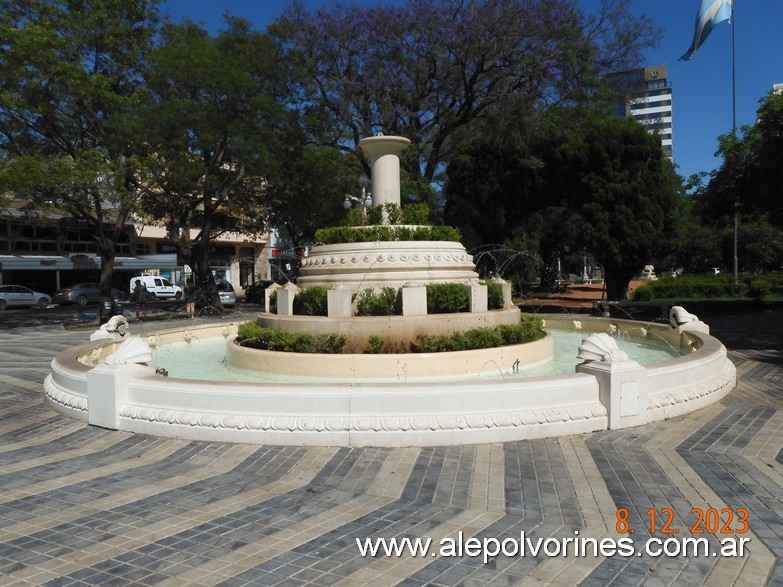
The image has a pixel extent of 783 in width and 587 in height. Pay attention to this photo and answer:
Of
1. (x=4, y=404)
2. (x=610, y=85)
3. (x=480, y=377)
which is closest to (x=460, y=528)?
(x=480, y=377)

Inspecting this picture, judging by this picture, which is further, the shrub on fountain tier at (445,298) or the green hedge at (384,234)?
the green hedge at (384,234)

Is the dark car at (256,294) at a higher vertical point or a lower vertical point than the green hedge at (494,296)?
lower

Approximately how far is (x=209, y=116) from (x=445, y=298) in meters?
15.3

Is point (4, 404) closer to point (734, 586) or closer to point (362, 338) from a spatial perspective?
point (362, 338)

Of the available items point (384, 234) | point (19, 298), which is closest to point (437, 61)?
point (384, 234)

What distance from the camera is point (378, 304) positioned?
10422 mm

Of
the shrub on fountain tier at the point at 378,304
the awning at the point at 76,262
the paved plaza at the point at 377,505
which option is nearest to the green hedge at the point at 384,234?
the shrub on fountain tier at the point at 378,304

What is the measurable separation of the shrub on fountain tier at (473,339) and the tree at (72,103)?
15233 mm

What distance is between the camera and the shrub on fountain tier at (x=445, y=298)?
10.5 metres

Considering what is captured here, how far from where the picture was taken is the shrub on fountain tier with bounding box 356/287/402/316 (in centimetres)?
Answer: 1042

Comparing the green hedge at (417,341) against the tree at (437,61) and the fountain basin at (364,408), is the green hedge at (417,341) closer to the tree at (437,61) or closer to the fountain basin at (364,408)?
the fountain basin at (364,408)

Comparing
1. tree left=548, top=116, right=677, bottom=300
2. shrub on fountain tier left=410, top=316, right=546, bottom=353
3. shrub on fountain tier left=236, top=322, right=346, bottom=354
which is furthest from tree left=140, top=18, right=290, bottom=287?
shrub on fountain tier left=410, top=316, right=546, bottom=353

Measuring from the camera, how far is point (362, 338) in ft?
32.5

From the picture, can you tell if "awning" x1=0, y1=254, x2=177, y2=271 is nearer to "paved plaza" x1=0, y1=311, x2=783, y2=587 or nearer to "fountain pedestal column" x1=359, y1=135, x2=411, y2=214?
"fountain pedestal column" x1=359, y1=135, x2=411, y2=214
